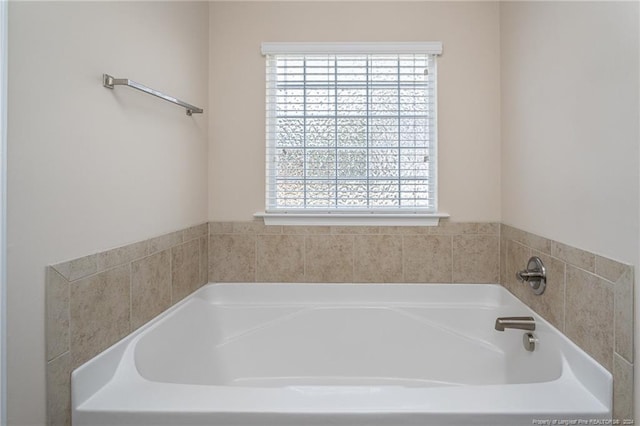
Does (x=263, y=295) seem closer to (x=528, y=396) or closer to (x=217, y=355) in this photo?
(x=217, y=355)

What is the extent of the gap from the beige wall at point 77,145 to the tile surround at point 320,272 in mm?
74

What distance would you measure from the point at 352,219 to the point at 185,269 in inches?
36.6

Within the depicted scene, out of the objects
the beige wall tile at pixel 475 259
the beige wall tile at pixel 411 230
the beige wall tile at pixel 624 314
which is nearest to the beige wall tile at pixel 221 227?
the beige wall tile at pixel 411 230

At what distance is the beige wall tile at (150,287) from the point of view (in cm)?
142

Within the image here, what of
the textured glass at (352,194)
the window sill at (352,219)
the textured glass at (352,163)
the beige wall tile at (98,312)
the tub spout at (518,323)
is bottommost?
the tub spout at (518,323)

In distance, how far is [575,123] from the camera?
1301mm

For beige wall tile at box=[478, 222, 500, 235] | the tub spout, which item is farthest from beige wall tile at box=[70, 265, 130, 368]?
beige wall tile at box=[478, 222, 500, 235]

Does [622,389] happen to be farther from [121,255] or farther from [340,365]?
[121,255]

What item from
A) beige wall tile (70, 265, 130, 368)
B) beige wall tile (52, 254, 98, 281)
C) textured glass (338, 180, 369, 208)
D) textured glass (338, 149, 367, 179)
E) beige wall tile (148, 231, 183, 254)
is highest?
textured glass (338, 149, 367, 179)

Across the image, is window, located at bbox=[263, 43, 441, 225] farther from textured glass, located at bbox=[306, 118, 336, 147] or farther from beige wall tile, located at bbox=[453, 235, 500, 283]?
beige wall tile, located at bbox=[453, 235, 500, 283]

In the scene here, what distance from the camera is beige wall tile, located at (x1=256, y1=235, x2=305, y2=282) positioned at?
211 centimetres

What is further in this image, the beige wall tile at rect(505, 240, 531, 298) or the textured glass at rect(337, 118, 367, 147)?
the textured glass at rect(337, 118, 367, 147)

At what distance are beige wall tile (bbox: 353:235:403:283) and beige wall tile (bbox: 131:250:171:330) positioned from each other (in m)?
1.00

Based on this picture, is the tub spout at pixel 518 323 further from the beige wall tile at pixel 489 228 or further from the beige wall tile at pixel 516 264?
the beige wall tile at pixel 489 228
